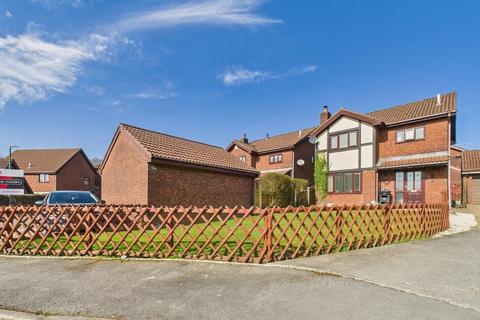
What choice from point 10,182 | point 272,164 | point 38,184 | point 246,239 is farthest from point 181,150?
point 38,184

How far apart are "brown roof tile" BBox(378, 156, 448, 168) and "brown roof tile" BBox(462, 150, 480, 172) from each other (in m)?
10.3

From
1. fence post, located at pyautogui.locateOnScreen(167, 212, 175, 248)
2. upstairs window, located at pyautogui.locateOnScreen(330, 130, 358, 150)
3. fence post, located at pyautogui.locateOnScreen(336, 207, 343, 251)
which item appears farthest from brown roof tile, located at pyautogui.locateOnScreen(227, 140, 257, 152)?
fence post, located at pyautogui.locateOnScreen(167, 212, 175, 248)

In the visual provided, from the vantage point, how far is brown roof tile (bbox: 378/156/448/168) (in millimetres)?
18639

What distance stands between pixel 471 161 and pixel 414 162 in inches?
488

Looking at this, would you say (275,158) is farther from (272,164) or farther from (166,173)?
(166,173)

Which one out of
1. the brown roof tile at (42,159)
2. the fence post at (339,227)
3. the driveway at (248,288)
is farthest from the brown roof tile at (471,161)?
the brown roof tile at (42,159)

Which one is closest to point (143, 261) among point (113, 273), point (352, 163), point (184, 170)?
point (113, 273)

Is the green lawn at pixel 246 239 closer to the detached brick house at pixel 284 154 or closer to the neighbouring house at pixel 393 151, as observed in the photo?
the neighbouring house at pixel 393 151

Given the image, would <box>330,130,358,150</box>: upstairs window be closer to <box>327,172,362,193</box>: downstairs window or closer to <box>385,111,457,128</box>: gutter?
<box>327,172,362,193</box>: downstairs window

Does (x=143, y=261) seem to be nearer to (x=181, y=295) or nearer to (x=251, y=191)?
(x=181, y=295)

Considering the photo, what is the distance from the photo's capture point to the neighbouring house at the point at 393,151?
1923 cm

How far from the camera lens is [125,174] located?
48.8ft

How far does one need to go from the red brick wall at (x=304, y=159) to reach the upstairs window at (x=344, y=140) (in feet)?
20.0

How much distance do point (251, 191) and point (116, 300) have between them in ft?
48.3
